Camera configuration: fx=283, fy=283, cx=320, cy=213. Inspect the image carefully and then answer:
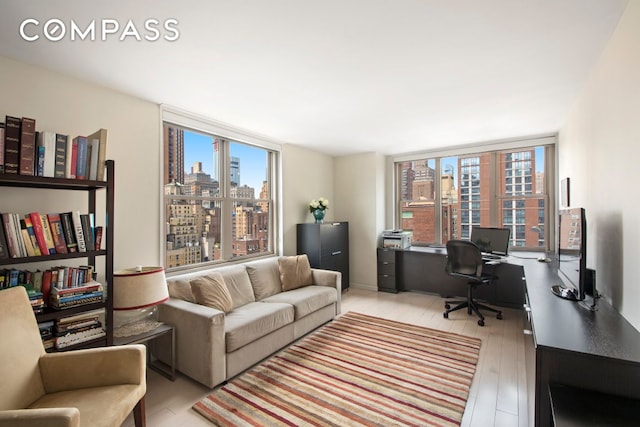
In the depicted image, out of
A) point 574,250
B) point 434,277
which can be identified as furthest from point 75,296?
point 434,277

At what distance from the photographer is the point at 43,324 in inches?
71.8

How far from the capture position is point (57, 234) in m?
1.86

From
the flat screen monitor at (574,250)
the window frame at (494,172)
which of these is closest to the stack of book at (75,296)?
the flat screen monitor at (574,250)

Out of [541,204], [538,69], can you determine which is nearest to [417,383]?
[538,69]

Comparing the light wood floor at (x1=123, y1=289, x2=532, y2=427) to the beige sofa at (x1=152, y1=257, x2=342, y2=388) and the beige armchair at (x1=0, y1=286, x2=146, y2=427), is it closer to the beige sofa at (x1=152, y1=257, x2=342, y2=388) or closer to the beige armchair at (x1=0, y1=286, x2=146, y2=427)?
the beige sofa at (x1=152, y1=257, x2=342, y2=388)

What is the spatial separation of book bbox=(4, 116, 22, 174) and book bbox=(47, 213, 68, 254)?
0.34m

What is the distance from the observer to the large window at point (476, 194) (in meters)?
4.26

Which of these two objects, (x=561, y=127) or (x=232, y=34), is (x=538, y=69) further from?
(x=232, y=34)

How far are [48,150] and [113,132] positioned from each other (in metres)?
0.79

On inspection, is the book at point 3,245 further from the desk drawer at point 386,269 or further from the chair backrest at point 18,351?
the desk drawer at point 386,269

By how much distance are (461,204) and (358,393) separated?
12.2ft

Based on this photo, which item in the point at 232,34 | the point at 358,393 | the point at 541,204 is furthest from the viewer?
the point at 541,204

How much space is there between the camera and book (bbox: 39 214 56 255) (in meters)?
1.81

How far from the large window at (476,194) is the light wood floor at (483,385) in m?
1.42
